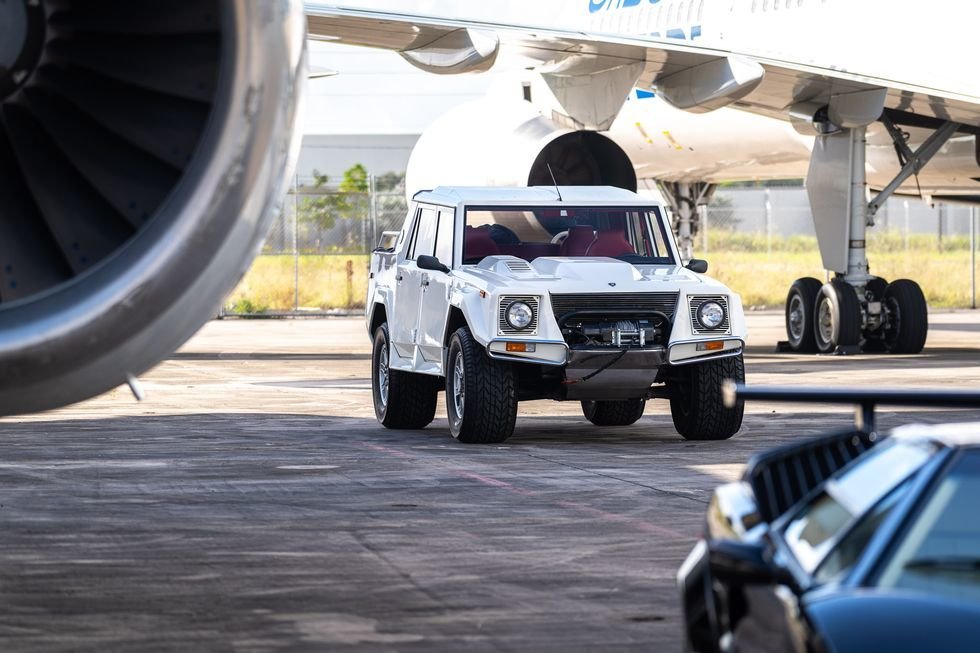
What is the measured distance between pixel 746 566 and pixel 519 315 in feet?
25.0

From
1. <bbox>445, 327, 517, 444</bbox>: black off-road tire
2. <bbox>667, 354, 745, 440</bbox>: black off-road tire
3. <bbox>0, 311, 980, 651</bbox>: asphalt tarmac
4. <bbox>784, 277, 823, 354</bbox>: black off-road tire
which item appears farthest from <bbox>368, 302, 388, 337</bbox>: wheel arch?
<bbox>784, 277, 823, 354</bbox>: black off-road tire

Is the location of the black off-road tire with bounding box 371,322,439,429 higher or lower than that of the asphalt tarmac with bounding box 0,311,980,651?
higher

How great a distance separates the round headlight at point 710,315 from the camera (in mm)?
11383

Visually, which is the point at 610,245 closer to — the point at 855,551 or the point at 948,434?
the point at 948,434

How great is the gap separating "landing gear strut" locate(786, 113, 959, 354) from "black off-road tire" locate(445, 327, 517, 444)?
770 centimetres

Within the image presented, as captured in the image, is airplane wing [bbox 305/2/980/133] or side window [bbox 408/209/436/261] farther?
airplane wing [bbox 305/2/980/133]

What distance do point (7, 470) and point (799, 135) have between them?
470 inches

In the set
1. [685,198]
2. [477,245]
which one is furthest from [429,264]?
[685,198]

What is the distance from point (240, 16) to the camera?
16.1ft

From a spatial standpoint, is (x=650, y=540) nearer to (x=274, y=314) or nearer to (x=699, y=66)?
(x=699, y=66)

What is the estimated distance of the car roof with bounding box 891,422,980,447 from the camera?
155 inches

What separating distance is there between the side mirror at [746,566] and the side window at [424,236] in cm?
937

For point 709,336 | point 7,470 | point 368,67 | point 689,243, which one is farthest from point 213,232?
point 368,67

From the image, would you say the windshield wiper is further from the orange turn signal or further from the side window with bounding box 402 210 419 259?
the side window with bounding box 402 210 419 259
